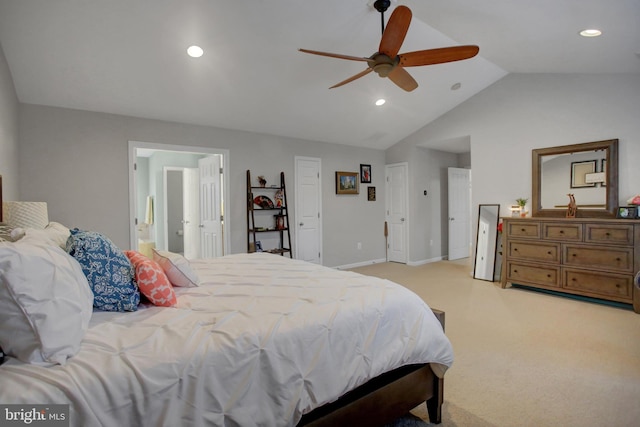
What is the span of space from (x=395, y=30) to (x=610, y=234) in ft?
11.5

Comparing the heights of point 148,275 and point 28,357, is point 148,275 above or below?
above

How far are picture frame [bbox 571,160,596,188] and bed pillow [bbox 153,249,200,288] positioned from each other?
4815mm

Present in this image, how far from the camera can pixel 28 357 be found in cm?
100

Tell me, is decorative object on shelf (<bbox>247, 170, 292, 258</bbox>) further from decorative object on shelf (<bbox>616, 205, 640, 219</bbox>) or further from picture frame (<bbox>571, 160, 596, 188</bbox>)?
decorative object on shelf (<bbox>616, 205, 640, 219</bbox>)

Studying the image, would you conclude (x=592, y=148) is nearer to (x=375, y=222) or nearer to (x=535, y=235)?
(x=535, y=235)

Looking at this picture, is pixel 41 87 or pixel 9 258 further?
pixel 41 87

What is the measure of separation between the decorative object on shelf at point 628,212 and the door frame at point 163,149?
16.5 ft

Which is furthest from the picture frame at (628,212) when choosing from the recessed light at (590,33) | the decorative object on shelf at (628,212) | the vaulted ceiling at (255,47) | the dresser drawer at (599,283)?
the recessed light at (590,33)

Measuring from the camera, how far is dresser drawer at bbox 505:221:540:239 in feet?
14.1

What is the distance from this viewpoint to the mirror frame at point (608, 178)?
3885 mm

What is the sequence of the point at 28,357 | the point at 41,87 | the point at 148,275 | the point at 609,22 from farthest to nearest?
the point at 41,87
the point at 609,22
the point at 148,275
the point at 28,357

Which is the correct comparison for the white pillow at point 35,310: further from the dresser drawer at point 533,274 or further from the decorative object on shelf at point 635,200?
the decorative object on shelf at point 635,200

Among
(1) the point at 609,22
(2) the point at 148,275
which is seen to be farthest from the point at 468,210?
(2) the point at 148,275

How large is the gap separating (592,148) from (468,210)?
11.5 ft
